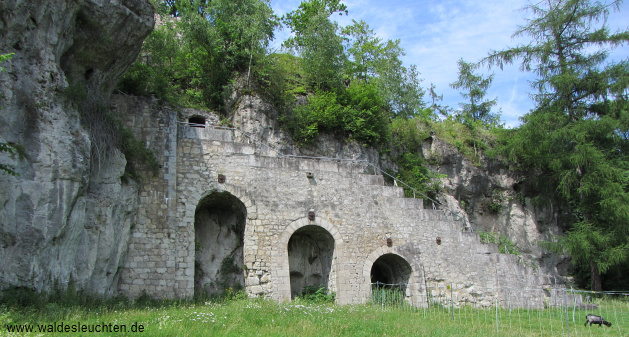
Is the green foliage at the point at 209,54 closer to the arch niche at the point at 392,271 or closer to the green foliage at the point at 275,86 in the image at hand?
the green foliage at the point at 275,86

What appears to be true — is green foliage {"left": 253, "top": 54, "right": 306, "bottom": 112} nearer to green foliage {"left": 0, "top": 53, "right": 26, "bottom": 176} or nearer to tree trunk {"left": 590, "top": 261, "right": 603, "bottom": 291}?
green foliage {"left": 0, "top": 53, "right": 26, "bottom": 176}

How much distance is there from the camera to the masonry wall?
1383 cm

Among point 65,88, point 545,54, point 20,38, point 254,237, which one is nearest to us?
point 20,38

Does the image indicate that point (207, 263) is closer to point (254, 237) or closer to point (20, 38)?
point (254, 237)

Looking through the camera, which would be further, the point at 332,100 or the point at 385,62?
the point at 385,62

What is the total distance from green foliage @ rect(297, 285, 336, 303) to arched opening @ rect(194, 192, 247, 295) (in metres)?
2.31

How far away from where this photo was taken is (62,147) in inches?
436

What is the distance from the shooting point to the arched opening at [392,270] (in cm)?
1702

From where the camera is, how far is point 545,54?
24.3 metres

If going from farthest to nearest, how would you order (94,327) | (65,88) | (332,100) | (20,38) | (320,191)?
(332,100) < (320,191) < (65,88) < (20,38) < (94,327)

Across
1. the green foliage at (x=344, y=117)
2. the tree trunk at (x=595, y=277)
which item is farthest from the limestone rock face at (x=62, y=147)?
the tree trunk at (x=595, y=277)

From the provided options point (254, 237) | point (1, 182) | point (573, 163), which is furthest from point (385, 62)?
point (1, 182)

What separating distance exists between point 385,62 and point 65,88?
73.2 feet

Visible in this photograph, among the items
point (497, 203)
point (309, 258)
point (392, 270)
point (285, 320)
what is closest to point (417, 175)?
point (497, 203)
